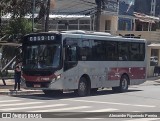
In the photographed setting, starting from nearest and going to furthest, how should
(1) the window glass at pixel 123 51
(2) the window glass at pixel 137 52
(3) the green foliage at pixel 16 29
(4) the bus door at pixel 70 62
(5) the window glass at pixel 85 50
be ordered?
1. (4) the bus door at pixel 70 62
2. (5) the window glass at pixel 85 50
3. (1) the window glass at pixel 123 51
4. (2) the window glass at pixel 137 52
5. (3) the green foliage at pixel 16 29

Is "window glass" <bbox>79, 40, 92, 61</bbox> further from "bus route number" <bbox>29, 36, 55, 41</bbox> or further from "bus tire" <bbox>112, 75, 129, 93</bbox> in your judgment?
"bus tire" <bbox>112, 75, 129, 93</bbox>

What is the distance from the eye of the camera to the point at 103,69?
2383 centimetres

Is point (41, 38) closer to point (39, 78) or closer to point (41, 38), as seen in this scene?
point (41, 38)

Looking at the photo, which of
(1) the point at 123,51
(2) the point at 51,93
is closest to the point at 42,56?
(2) the point at 51,93

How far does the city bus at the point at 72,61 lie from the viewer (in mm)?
20844

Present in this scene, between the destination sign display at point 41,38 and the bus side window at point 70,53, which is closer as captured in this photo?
the bus side window at point 70,53

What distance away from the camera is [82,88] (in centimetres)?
2234

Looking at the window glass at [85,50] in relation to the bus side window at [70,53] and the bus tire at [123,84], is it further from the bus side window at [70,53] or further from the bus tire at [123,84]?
the bus tire at [123,84]

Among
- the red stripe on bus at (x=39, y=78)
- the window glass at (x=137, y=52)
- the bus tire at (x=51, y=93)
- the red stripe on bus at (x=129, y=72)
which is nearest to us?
the red stripe on bus at (x=39, y=78)

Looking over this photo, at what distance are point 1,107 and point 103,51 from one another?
895cm

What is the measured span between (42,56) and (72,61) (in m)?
1.43

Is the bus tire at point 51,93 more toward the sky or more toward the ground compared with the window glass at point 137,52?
more toward the ground

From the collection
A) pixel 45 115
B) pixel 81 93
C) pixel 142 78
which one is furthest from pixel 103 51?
pixel 45 115

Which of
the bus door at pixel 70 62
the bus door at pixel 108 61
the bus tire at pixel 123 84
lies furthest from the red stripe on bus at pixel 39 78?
the bus tire at pixel 123 84
